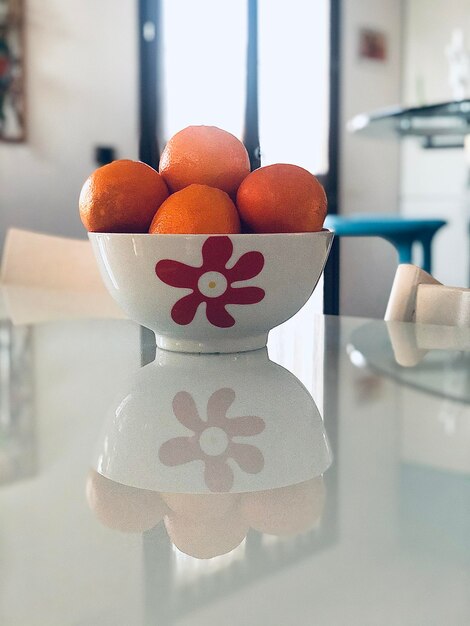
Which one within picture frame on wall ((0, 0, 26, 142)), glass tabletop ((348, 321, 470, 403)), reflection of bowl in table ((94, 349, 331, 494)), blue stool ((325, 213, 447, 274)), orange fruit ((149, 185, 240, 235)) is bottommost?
glass tabletop ((348, 321, 470, 403))

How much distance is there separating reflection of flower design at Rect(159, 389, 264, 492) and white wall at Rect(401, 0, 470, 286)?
4.19 m

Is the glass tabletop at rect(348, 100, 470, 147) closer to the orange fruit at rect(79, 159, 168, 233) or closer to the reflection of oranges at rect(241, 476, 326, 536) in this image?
the orange fruit at rect(79, 159, 168, 233)

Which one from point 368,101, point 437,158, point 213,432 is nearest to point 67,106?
point 368,101

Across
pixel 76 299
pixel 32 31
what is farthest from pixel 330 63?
pixel 76 299

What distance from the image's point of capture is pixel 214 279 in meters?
0.60

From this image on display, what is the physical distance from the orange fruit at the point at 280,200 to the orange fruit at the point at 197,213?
2cm

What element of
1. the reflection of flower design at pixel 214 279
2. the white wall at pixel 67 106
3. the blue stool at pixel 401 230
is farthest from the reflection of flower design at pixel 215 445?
the white wall at pixel 67 106

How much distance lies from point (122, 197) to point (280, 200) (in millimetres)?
129

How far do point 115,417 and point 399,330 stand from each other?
430mm

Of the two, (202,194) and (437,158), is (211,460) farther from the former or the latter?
(437,158)

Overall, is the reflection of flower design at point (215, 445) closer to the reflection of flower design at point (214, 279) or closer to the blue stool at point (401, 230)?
the reflection of flower design at point (214, 279)

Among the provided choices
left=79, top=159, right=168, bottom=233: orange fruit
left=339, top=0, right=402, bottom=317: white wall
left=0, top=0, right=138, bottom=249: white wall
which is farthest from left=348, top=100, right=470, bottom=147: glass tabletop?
left=339, top=0, right=402, bottom=317: white wall

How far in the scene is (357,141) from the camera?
480 centimetres

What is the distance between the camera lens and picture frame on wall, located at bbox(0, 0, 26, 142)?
3.21 m
